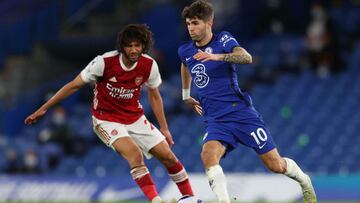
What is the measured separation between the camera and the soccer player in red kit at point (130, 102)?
1161 cm

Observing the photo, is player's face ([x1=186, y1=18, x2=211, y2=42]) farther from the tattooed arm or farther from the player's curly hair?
the player's curly hair

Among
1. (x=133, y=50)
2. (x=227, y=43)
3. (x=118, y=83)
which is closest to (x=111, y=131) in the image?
(x=118, y=83)

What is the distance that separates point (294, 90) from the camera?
23.0m

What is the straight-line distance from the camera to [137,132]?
476 inches

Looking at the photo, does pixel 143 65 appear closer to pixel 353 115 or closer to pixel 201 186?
pixel 201 186

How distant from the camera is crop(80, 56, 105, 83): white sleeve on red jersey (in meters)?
11.7

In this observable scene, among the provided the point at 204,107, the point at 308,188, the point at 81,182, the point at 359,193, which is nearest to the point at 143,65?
the point at 204,107

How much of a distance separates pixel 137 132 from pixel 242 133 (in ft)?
4.87

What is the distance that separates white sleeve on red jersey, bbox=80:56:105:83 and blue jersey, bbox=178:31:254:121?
111 centimetres

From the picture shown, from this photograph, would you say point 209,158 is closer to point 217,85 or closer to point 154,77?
point 217,85

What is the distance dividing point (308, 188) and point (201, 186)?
740 cm

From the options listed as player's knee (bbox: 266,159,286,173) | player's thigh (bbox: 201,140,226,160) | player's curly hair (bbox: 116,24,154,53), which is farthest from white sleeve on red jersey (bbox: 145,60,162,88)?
player's knee (bbox: 266,159,286,173)

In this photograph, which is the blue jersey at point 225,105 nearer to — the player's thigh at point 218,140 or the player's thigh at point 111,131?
the player's thigh at point 218,140

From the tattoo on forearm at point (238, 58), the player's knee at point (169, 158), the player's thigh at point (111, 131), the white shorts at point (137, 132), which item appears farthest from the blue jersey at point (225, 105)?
the player's thigh at point (111, 131)
